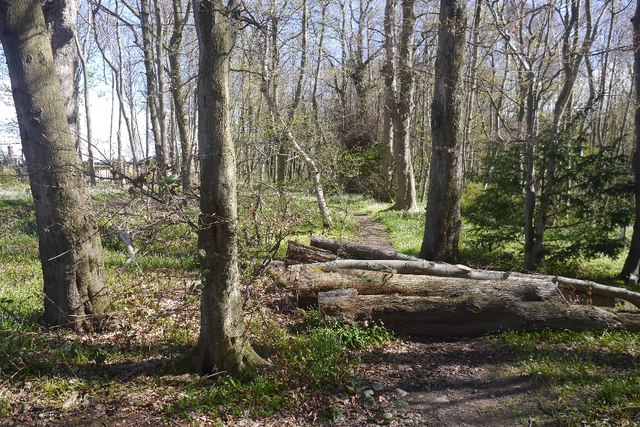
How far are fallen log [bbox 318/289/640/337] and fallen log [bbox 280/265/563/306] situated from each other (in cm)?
19

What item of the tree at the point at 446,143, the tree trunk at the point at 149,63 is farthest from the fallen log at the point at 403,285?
the tree trunk at the point at 149,63

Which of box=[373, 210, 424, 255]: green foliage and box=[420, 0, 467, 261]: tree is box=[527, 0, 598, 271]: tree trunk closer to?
box=[420, 0, 467, 261]: tree

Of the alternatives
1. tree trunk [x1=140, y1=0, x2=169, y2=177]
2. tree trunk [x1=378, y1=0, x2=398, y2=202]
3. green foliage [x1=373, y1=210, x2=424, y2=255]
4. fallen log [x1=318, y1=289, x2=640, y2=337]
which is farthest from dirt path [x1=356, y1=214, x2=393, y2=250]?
tree trunk [x1=140, y1=0, x2=169, y2=177]

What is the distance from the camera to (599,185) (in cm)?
1001

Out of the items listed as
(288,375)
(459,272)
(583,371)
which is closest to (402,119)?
(459,272)

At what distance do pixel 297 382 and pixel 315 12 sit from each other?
57.5ft

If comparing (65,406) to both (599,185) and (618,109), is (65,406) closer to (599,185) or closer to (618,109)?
(599,185)

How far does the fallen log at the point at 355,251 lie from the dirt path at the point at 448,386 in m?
2.54

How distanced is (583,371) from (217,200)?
476 centimetres

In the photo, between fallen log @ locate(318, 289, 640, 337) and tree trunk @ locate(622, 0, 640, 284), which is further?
tree trunk @ locate(622, 0, 640, 284)

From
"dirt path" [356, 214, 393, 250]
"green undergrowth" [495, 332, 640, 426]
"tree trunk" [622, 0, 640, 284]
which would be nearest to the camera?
"green undergrowth" [495, 332, 640, 426]

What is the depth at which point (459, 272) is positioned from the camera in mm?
7809

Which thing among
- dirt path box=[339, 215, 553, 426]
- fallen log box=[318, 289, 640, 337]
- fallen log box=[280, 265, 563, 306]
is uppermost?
fallen log box=[280, 265, 563, 306]

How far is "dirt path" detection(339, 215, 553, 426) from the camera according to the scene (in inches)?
180
